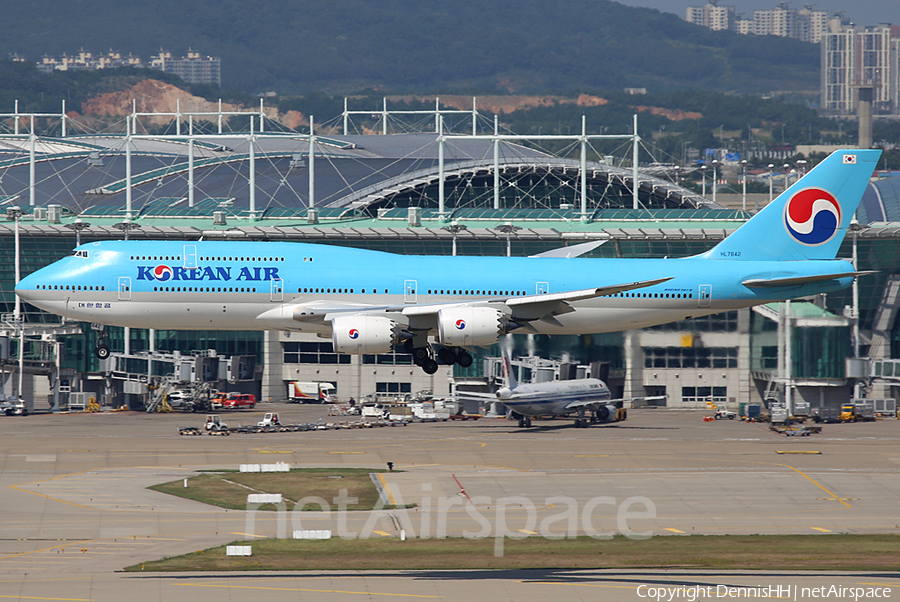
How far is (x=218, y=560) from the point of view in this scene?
178 ft

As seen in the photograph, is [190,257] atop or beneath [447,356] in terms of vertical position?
atop

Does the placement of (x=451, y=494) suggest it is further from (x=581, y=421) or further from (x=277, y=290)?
(x=581, y=421)

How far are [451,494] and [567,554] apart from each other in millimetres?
14240

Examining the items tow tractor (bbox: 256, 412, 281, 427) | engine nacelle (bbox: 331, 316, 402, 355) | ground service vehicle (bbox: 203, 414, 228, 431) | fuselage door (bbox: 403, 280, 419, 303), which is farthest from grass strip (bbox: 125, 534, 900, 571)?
tow tractor (bbox: 256, 412, 281, 427)

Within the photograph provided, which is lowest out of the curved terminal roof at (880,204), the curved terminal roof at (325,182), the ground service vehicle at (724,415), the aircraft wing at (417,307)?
the ground service vehicle at (724,415)

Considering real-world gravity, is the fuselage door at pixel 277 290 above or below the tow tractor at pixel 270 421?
above

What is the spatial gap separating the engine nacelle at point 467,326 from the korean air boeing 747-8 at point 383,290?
0.18 feet

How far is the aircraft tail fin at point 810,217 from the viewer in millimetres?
73875

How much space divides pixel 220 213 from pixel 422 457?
51.3 m

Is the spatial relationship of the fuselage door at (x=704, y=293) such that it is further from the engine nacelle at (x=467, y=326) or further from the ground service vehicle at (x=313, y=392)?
the ground service vehicle at (x=313, y=392)

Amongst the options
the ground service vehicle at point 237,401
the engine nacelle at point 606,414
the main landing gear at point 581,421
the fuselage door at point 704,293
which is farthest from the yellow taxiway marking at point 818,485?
the ground service vehicle at point 237,401

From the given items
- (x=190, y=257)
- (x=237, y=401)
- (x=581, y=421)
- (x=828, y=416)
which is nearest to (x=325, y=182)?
(x=237, y=401)

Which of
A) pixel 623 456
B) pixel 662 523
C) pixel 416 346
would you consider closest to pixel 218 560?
pixel 416 346

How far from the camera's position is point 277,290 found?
66.0 metres
